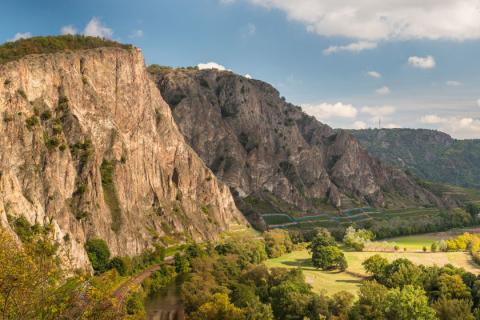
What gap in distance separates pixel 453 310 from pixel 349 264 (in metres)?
73.3

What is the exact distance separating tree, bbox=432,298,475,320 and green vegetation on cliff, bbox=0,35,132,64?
132542 millimetres

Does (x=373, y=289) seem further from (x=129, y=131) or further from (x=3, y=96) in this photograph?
(x=129, y=131)

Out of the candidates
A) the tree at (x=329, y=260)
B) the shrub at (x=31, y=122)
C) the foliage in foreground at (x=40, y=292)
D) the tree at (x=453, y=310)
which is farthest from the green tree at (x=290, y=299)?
the shrub at (x=31, y=122)

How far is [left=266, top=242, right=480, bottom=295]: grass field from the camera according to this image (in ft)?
383

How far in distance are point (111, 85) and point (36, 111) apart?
46.7 meters

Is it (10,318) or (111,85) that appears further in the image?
(111,85)

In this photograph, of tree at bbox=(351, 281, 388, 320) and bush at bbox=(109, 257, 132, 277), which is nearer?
tree at bbox=(351, 281, 388, 320)

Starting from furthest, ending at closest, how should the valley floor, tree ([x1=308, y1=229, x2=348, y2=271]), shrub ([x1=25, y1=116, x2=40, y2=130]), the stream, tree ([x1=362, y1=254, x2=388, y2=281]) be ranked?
1. tree ([x1=308, y1=229, x2=348, y2=271])
2. shrub ([x1=25, y1=116, x2=40, y2=130])
3. the valley floor
4. tree ([x1=362, y1=254, x2=388, y2=281])
5. the stream

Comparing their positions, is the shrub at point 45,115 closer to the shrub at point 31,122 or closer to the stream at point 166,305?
the shrub at point 31,122

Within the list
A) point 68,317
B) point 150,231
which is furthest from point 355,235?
point 68,317

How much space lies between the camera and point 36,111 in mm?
132500

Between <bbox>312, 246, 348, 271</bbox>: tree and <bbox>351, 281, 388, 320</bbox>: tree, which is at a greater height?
<bbox>351, 281, 388, 320</bbox>: tree

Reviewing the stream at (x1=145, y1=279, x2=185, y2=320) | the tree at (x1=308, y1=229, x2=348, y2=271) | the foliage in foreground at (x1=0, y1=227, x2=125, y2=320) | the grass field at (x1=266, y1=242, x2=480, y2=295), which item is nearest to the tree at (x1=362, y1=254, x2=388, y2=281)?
the grass field at (x1=266, y1=242, x2=480, y2=295)

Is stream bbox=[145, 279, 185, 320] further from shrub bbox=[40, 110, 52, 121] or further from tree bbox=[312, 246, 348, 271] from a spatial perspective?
shrub bbox=[40, 110, 52, 121]
